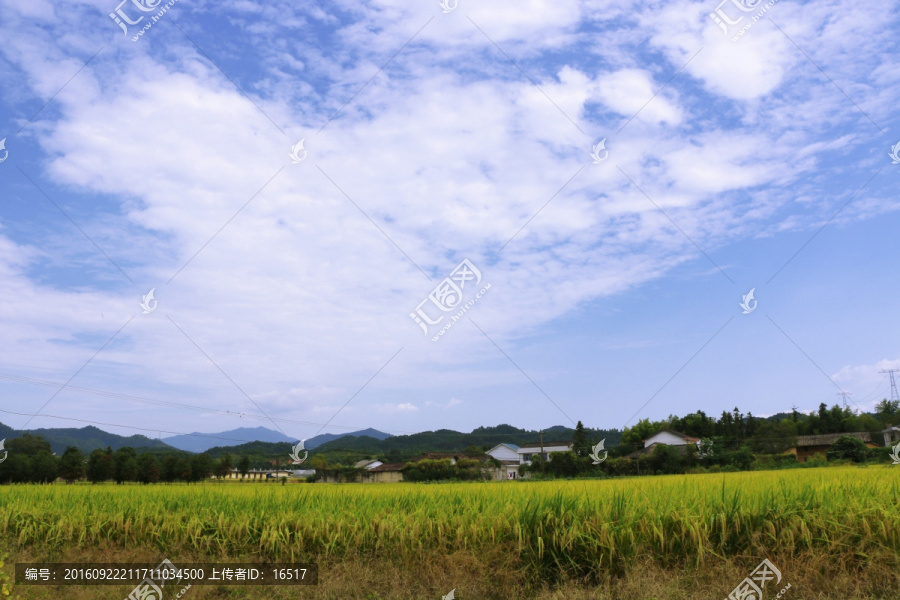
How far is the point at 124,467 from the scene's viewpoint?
32125 millimetres

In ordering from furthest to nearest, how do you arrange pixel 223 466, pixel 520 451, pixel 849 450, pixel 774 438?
1. pixel 520 451
2. pixel 774 438
3. pixel 223 466
4. pixel 849 450

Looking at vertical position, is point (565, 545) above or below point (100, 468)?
above

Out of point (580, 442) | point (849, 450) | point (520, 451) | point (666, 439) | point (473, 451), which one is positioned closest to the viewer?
point (849, 450)

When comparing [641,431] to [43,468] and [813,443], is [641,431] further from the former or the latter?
[43,468]

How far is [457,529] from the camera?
231 inches

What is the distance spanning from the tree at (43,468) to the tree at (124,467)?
2.99 m

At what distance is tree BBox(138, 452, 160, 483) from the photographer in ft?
102

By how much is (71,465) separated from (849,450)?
4431 cm

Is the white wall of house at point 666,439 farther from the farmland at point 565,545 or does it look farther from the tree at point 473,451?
the farmland at point 565,545

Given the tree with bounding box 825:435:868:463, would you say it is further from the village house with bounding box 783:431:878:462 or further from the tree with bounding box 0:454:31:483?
the tree with bounding box 0:454:31:483

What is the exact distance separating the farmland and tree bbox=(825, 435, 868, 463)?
2923 cm

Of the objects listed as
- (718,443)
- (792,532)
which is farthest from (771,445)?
(792,532)

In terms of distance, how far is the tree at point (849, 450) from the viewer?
30.3m

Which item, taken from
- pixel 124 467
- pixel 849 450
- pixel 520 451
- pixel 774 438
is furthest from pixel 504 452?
pixel 124 467
